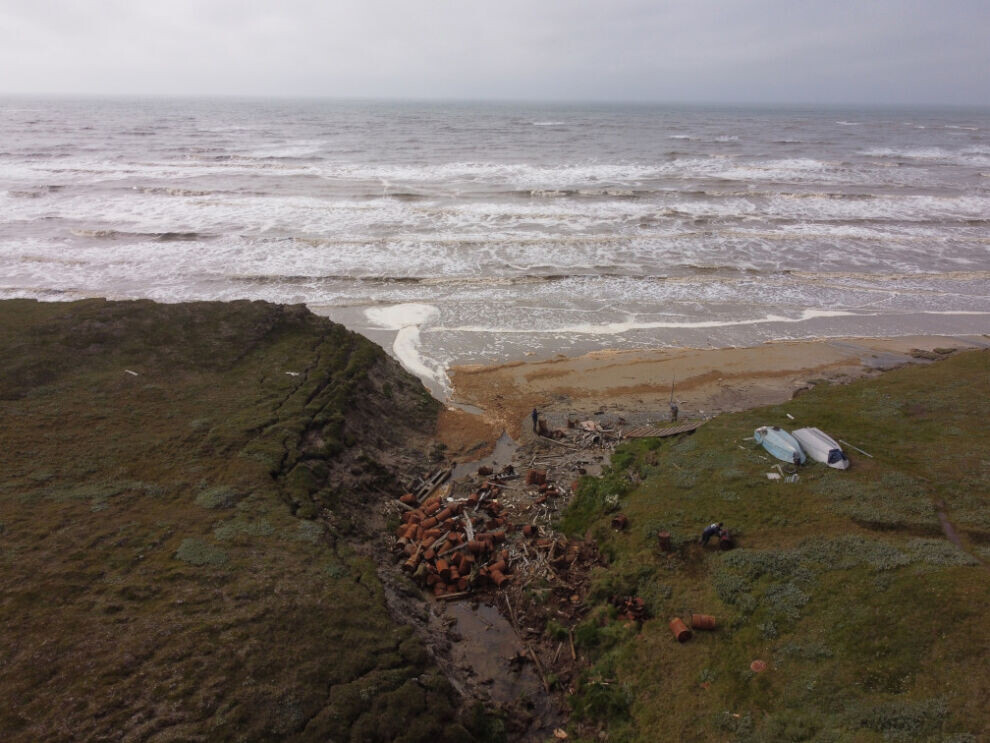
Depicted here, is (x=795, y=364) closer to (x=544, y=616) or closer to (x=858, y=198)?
(x=544, y=616)

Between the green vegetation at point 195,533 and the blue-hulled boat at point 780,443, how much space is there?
8945mm

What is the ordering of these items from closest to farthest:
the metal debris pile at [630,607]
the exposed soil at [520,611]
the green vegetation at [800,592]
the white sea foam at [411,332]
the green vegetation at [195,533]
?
the green vegetation at [195,533] → the green vegetation at [800,592] → the exposed soil at [520,611] → the metal debris pile at [630,607] → the white sea foam at [411,332]

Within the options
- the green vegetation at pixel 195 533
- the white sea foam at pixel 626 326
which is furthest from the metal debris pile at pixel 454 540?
the white sea foam at pixel 626 326

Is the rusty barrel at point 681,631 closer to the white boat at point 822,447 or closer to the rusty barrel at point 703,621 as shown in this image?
the rusty barrel at point 703,621

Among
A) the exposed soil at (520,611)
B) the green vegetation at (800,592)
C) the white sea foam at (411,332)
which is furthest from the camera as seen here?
the white sea foam at (411,332)

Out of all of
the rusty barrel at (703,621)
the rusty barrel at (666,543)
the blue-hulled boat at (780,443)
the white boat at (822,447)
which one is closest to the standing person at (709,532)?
the rusty barrel at (666,543)

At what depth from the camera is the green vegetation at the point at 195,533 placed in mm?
7098

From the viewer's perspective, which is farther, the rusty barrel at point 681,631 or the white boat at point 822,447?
the white boat at point 822,447

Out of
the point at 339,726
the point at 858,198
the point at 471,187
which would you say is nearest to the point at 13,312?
the point at 339,726

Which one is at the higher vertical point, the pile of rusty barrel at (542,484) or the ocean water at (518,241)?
the ocean water at (518,241)

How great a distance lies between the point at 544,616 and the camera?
33.3ft

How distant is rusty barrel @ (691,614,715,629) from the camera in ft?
29.7

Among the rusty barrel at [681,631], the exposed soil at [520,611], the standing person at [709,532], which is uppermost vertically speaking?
the standing person at [709,532]

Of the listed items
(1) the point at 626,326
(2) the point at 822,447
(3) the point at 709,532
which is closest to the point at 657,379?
(1) the point at 626,326
